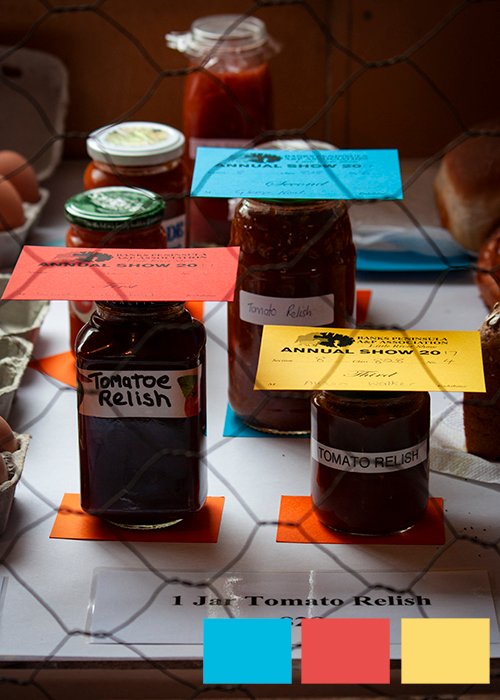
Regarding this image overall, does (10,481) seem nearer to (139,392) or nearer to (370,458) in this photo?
(139,392)

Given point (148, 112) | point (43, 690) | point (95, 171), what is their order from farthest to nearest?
point (148, 112)
point (95, 171)
point (43, 690)

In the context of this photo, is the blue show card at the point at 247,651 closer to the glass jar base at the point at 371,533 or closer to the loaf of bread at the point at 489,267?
the glass jar base at the point at 371,533

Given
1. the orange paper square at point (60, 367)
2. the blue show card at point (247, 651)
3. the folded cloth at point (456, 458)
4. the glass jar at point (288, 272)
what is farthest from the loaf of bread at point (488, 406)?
the orange paper square at point (60, 367)

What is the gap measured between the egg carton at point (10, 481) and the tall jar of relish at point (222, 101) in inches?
20.6

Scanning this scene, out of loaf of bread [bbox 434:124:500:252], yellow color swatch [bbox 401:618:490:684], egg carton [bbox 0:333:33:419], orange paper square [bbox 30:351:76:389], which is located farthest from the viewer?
loaf of bread [bbox 434:124:500:252]

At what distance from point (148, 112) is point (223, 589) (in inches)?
37.3

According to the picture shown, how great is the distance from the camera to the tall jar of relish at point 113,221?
2.98 ft

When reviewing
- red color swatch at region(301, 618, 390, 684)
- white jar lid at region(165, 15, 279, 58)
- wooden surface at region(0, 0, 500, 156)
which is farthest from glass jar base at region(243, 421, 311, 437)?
wooden surface at region(0, 0, 500, 156)

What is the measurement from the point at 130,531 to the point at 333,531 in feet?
0.46

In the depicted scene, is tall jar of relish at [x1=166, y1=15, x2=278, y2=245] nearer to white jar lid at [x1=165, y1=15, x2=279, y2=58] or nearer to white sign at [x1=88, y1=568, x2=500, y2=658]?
white jar lid at [x1=165, y1=15, x2=279, y2=58]

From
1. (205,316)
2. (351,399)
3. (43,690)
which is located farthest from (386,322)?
(43,690)

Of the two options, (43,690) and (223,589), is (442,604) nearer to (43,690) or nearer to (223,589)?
(223,589)

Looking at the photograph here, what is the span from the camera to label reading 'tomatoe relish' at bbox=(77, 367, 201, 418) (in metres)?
0.69

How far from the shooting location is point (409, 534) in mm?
743
